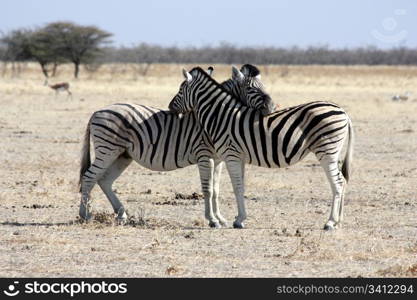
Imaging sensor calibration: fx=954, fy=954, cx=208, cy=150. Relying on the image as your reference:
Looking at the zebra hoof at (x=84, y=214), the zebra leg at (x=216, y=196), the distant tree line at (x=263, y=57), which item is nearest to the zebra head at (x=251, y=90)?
the zebra leg at (x=216, y=196)

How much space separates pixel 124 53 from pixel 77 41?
151 ft

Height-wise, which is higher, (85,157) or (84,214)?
(85,157)

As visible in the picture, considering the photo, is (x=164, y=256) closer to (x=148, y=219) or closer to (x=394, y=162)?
(x=148, y=219)

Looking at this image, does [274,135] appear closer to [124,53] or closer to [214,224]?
[214,224]

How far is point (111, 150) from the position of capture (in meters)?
10.0

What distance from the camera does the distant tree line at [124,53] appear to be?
6022 cm

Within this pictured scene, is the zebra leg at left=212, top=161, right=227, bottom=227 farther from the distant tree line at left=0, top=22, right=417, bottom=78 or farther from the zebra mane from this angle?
the distant tree line at left=0, top=22, right=417, bottom=78

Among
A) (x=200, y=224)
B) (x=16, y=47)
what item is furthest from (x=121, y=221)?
(x=16, y=47)

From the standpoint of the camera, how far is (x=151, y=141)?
9961 mm

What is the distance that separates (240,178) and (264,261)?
1823mm

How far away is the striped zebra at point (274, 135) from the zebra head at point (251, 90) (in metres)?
0.08

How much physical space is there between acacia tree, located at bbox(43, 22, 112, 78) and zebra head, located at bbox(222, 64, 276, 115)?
4909cm

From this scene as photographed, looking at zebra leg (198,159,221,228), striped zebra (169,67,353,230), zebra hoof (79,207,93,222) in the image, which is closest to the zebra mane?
striped zebra (169,67,353,230)

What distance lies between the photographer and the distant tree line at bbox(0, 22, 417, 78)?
2371 inches
